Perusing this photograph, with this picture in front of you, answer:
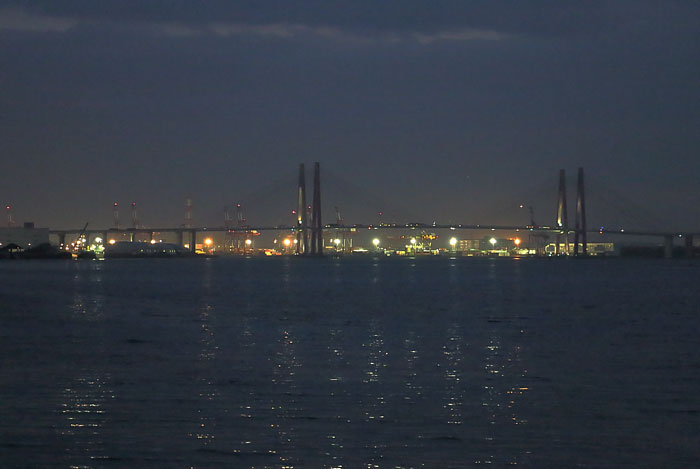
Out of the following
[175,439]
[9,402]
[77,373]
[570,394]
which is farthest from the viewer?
[77,373]

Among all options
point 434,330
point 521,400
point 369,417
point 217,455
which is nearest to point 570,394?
point 521,400

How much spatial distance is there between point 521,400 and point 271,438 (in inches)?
127

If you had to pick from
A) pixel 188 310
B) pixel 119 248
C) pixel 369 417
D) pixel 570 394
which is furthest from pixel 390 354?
pixel 119 248

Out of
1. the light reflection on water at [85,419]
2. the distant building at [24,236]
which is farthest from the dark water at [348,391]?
the distant building at [24,236]

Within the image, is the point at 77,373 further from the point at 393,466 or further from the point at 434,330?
the point at 434,330

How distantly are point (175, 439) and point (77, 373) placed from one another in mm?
4763

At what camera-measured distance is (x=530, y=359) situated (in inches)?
580

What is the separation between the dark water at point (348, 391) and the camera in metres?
8.00

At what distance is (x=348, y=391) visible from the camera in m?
11.1

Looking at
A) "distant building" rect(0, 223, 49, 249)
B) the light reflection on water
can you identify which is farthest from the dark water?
"distant building" rect(0, 223, 49, 249)

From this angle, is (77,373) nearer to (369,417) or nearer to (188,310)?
(369,417)

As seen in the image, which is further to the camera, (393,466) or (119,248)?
(119,248)

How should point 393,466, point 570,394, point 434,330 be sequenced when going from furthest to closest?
point 434,330 → point 570,394 → point 393,466

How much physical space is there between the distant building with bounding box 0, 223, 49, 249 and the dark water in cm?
9192
